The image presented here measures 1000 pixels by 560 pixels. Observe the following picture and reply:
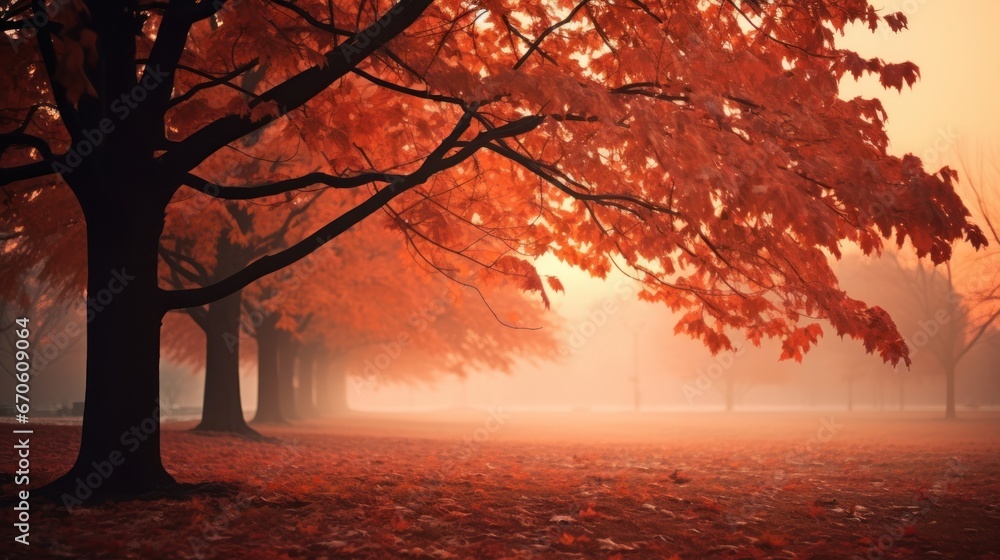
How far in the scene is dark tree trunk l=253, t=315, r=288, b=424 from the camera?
24203 mm

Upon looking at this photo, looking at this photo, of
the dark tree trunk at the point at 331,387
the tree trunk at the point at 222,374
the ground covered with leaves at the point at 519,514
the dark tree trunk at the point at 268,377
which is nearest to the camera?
the ground covered with leaves at the point at 519,514

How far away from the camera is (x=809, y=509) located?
22.2 ft

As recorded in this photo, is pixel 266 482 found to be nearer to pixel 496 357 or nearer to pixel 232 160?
pixel 232 160

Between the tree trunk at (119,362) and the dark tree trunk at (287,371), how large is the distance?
21669mm

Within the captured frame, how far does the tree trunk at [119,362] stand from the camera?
641cm

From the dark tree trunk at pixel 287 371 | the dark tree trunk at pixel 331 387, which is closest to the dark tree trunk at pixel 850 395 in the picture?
the dark tree trunk at pixel 331 387

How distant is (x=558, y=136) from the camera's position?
6.61 meters

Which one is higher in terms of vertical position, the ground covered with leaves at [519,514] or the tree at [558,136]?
the tree at [558,136]

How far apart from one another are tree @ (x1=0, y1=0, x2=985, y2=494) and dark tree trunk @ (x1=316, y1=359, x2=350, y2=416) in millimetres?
34250

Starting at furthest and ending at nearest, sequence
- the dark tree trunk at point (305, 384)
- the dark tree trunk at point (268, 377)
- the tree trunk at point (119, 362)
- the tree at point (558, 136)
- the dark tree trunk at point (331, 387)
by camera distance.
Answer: the dark tree trunk at point (331, 387)
the dark tree trunk at point (305, 384)
the dark tree trunk at point (268, 377)
the tree trunk at point (119, 362)
the tree at point (558, 136)

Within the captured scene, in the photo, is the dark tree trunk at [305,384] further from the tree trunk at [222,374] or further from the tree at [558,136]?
the tree at [558,136]

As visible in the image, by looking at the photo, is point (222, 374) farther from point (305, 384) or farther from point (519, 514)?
point (305, 384)

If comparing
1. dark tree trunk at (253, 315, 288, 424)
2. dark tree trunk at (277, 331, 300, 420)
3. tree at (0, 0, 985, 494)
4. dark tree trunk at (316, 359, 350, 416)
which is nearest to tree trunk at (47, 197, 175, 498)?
tree at (0, 0, 985, 494)

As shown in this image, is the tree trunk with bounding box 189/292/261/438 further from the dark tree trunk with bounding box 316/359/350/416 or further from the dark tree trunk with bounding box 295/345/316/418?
the dark tree trunk with bounding box 316/359/350/416
